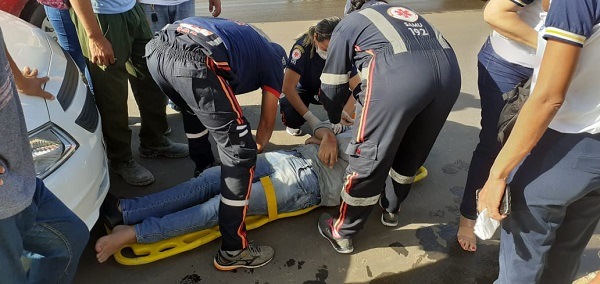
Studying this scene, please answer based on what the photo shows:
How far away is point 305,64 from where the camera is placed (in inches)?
130

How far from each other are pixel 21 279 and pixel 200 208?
1.01m

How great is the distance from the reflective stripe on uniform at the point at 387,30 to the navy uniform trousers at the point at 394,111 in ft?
0.11

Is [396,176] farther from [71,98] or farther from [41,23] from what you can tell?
[41,23]

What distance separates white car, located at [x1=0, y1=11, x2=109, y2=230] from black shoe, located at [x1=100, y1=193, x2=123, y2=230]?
0.14 meters

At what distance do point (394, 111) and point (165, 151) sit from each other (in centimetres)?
183

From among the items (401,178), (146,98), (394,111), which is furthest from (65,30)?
(401,178)

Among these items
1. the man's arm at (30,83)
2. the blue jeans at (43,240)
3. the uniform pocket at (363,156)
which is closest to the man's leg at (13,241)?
the blue jeans at (43,240)

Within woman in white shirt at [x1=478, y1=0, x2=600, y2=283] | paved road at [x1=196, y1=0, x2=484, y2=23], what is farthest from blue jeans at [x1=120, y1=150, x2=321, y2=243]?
paved road at [x1=196, y1=0, x2=484, y2=23]

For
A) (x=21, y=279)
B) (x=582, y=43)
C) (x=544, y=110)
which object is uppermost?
(x=582, y=43)

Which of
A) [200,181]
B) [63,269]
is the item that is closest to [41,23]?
[200,181]

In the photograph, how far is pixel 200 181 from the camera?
2639 millimetres

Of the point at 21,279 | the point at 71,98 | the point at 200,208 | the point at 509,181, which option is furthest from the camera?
the point at 200,208

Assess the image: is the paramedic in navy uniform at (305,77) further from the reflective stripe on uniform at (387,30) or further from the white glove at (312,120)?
the reflective stripe on uniform at (387,30)

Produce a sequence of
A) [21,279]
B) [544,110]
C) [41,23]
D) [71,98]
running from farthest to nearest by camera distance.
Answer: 1. [41,23]
2. [71,98]
3. [21,279]
4. [544,110]
